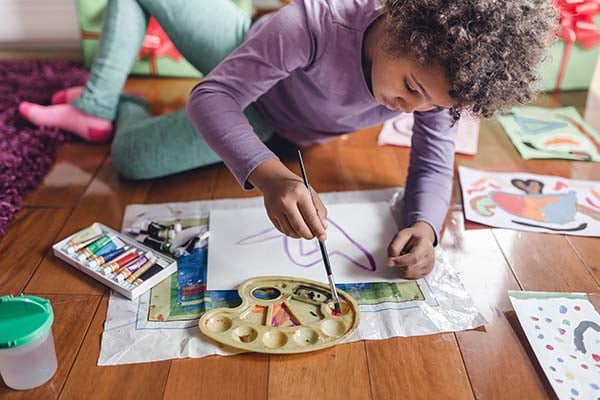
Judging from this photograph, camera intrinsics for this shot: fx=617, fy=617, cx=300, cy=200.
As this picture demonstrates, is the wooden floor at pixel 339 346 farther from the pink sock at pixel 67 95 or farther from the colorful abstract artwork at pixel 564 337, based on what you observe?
the pink sock at pixel 67 95

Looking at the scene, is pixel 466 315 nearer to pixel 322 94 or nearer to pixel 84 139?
pixel 322 94

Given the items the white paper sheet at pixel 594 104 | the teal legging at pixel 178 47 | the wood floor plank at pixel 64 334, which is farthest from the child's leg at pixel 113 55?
the white paper sheet at pixel 594 104

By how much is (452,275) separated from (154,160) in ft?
1.75

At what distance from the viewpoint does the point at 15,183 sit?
1.05m

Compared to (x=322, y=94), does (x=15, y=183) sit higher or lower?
lower

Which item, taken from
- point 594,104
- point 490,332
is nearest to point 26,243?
point 490,332

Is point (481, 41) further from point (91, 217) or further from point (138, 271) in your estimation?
point (91, 217)

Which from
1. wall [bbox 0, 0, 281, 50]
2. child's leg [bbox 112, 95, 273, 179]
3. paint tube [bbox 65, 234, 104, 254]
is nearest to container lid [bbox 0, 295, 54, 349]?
paint tube [bbox 65, 234, 104, 254]

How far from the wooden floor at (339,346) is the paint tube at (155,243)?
0.08 m

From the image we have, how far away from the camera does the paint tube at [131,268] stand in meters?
0.83

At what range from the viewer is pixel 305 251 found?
0.90 metres

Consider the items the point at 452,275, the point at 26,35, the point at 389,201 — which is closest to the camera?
the point at 452,275

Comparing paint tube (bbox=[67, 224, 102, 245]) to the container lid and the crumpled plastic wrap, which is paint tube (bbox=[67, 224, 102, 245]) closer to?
the crumpled plastic wrap

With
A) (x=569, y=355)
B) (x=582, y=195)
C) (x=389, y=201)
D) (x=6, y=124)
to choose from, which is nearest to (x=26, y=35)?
(x=6, y=124)
